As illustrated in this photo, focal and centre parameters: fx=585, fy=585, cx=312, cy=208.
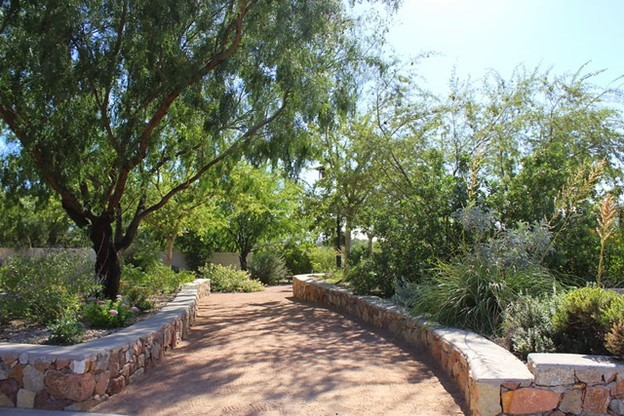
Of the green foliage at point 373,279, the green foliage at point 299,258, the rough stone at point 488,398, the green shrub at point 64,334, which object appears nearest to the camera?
the rough stone at point 488,398

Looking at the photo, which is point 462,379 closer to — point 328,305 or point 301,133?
point 301,133

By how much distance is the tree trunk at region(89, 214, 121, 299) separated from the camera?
34.9ft

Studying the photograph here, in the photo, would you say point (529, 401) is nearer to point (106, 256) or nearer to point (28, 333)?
point (28, 333)

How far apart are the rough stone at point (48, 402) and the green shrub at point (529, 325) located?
14.8 ft

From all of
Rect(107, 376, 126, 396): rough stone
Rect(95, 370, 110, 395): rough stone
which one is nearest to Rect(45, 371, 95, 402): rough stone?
Rect(95, 370, 110, 395): rough stone

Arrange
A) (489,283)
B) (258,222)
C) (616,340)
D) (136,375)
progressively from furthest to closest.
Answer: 1. (258,222)
2. (489,283)
3. (136,375)
4. (616,340)

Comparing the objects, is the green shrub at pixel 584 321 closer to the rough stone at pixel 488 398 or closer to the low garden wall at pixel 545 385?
the low garden wall at pixel 545 385

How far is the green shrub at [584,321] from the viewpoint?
18.0 ft

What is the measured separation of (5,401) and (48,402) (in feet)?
1.50

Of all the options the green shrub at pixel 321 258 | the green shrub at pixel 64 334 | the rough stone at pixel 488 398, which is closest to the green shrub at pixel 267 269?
the green shrub at pixel 321 258

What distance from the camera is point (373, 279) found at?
11.7 m

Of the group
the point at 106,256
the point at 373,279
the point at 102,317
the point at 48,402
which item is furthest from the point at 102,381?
the point at 373,279

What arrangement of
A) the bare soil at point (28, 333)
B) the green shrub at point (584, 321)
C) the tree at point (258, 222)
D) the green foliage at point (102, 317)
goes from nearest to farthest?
1. the green shrub at point (584, 321)
2. the bare soil at point (28, 333)
3. the green foliage at point (102, 317)
4. the tree at point (258, 222)

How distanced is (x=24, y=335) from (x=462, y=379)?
5134 mm
